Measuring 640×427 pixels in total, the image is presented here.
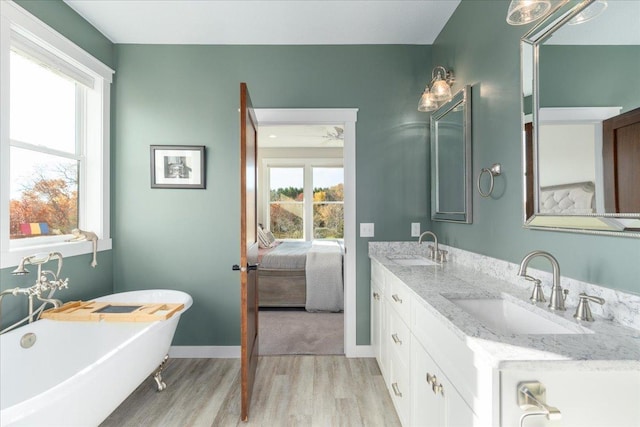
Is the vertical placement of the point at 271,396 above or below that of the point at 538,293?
below

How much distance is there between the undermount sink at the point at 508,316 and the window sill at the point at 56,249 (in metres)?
2.42

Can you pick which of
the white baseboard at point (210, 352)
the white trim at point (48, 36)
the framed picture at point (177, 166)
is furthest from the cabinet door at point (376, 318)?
the white trim at point (48, 36)

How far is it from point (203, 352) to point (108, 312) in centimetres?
97

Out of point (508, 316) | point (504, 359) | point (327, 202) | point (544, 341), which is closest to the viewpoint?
point (504, 359)

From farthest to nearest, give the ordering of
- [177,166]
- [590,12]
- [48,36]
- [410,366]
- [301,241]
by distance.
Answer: [301,241]
[177,166]
[48,36]
[410,366]
[590,12]

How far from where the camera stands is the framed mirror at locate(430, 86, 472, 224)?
2.18 metres

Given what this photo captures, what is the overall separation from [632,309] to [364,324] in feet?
6.65

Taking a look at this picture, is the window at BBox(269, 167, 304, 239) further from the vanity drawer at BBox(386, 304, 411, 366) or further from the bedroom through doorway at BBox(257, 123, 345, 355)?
the vanity drawer at BBox(386, 304, 411, 366)

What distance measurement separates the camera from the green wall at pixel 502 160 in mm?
1168

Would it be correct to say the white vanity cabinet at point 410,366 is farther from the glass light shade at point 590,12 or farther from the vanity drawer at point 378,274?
the glass light shade at point 590,12

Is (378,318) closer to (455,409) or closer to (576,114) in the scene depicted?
(455,409)

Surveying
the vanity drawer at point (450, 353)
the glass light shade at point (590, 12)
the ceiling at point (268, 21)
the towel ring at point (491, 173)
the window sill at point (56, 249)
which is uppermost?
the ceiling at point (268, 21)

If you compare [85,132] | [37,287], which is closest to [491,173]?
[37,287]

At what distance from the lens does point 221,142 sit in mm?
2834
